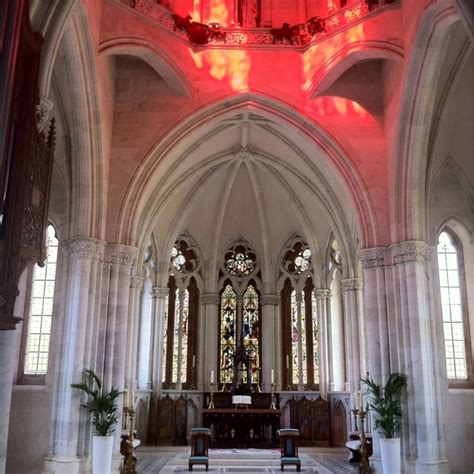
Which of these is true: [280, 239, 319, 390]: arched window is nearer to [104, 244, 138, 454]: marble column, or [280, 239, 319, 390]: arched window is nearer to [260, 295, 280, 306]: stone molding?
[260, 295, 280, 306]: stone molding

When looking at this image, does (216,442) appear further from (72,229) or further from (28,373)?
(72,229)

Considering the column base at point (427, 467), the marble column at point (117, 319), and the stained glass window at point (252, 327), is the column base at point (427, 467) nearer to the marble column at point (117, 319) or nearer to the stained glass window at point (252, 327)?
the marble column at point (117, 319)

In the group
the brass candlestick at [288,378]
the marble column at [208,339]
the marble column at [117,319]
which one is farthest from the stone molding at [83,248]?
the brass candlestick at [288,378]

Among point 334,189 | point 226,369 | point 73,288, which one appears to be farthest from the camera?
point 226,369

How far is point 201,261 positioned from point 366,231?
376 inches

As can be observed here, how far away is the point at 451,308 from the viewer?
16438 mm

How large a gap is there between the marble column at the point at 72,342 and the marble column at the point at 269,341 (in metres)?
9.38

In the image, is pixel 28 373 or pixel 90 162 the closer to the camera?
pixel 90 162

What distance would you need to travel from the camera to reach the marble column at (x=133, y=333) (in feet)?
60.1

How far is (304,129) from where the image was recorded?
15.5 meters

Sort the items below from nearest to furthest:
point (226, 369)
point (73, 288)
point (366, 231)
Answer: point (73, 288)
point (366, 231)
point (226, 369)

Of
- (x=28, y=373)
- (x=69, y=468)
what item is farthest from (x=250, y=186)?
(x=69, y=468)

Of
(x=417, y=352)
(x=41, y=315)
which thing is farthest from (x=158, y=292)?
(x=417, y=352)

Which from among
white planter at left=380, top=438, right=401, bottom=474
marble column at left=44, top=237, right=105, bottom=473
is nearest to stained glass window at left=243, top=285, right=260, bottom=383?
marble column at left=44, top=237, right=105, bottom=473
